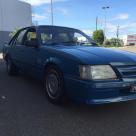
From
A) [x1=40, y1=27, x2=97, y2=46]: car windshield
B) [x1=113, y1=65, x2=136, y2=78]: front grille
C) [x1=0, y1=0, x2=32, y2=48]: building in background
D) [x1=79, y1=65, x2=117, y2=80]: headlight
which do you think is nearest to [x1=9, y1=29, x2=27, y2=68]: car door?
[x1=40, y1=27, x2=97, y2=46]: car windshield

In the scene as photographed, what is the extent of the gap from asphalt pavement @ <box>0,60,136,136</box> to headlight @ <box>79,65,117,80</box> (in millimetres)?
685

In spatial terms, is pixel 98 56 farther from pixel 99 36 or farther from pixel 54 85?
pixel 99 36

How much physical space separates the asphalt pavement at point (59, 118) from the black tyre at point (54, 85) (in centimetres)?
14

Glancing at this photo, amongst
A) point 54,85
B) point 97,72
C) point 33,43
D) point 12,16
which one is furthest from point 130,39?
point 97,72

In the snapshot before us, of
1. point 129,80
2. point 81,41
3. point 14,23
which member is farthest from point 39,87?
point 14,23

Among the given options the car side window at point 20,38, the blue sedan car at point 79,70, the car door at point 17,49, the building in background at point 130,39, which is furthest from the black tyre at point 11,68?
the building in background at point 130,39

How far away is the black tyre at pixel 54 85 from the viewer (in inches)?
169

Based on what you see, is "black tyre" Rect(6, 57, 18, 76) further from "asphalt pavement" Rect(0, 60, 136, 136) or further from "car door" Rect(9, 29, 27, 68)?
"asphalt pavement" Rect(0, 60, 136, 136)

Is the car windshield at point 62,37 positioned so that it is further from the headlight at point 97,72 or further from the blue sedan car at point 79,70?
the headlight at point 97,72

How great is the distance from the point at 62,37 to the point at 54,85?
55.0 inches

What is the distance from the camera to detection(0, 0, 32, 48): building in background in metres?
33.9


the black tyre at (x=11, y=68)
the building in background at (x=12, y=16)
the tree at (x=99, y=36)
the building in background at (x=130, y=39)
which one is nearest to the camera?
the black tyre at (x=11, y=68)

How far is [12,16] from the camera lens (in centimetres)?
3656

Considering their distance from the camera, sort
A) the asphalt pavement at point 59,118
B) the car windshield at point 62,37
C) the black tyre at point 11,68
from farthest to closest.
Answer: the black tyre at point 11,68
the car windshield at point 62,37
the asphalt pavement at point 59,118
